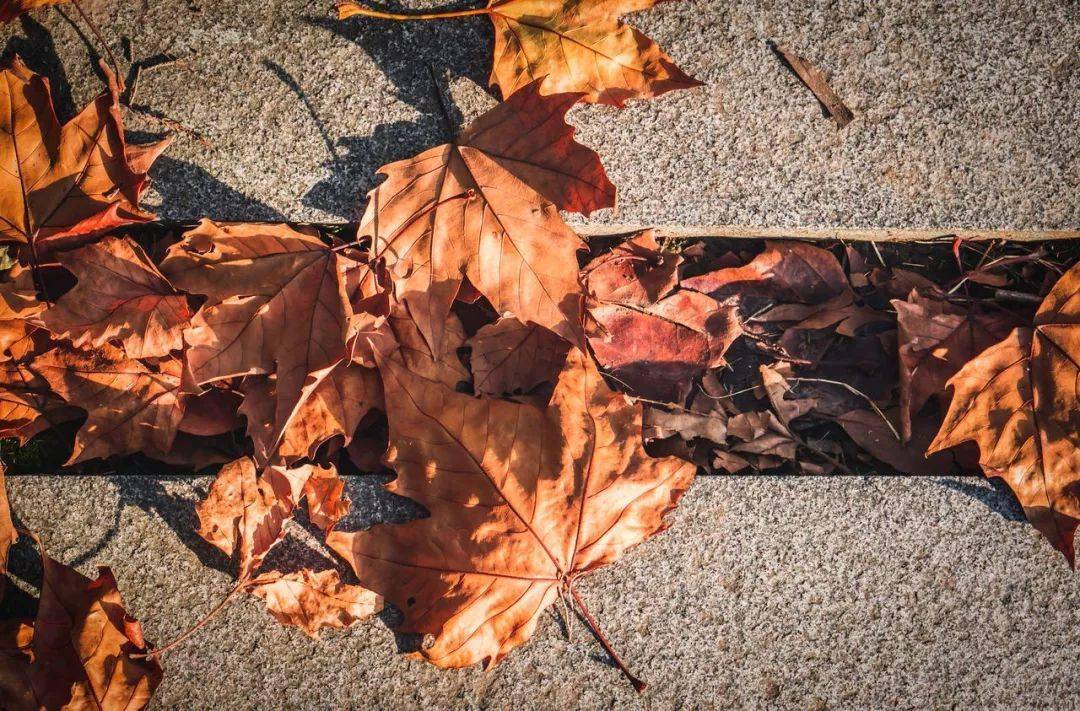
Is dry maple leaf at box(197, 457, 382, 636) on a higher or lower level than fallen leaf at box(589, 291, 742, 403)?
lower

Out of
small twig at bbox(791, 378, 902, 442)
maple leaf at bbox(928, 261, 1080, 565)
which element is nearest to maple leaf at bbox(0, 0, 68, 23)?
small twig at bbox(791, 378, 902, 442)

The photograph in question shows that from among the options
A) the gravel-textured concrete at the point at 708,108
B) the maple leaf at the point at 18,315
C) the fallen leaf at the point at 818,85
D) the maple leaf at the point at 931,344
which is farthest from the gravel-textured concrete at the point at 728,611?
the fallen leaf at the point at 818,85

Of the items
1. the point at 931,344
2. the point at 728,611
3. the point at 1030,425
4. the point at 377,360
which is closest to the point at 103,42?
the point at 377,360

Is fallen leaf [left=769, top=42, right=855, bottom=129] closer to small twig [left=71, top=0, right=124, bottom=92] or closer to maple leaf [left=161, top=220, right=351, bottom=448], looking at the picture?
maple leaf [left=161, top=220, right=351, bottom=448]

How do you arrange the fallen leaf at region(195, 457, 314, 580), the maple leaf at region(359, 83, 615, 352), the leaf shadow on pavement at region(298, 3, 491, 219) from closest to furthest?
the maple leaf at region(359, 83, 615, 352)
the fallen leaf at region(195, 457, 314, 580)
the leaf shadow on pavement at region(298, 3, 491, 219)

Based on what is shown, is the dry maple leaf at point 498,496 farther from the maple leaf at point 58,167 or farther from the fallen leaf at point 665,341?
the maple leaf at point 58,167

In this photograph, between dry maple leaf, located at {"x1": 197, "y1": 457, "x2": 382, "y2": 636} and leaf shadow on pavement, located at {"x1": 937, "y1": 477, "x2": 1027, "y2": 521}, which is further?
leaf shadow on pavement, located at {"x1": 937, "y1": 477, "x2": 1027, "y2": 521}
